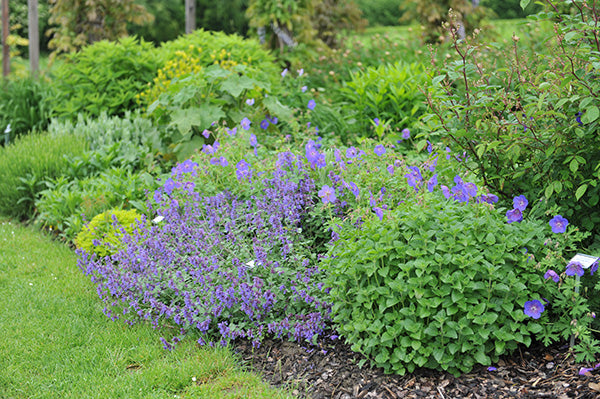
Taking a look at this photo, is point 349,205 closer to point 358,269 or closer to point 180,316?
point 358,269

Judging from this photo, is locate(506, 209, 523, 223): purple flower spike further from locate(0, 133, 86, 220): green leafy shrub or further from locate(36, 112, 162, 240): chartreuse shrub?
locate(0, 133, 86, 220): green leafy shrub

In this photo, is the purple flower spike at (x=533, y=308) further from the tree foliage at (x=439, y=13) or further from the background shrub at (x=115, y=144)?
the tree foliage at (x=439, y=13)

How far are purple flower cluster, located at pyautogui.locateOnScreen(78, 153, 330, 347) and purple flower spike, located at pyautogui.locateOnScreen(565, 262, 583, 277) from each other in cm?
109

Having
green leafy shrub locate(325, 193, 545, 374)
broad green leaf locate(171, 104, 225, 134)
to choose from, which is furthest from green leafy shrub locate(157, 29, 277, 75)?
green leafy shrub locate(325, 193, 545, 374)

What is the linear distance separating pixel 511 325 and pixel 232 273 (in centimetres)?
134

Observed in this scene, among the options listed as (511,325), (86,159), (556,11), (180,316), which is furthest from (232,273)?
(86,159)

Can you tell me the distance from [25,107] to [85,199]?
3154 mm

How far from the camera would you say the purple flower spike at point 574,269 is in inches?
97.5

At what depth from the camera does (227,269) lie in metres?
3.12

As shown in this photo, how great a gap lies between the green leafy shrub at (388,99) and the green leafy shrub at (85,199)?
6.86 feet

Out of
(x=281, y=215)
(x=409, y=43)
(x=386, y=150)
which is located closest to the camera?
(x=281, y=215)

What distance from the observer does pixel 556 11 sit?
9.34ft

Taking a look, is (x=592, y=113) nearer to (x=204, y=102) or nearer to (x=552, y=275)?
(x=552, y=275)

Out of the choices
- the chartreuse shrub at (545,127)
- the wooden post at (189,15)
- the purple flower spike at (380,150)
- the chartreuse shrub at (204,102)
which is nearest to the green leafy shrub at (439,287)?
the chartreuse shrub at (545,127)
